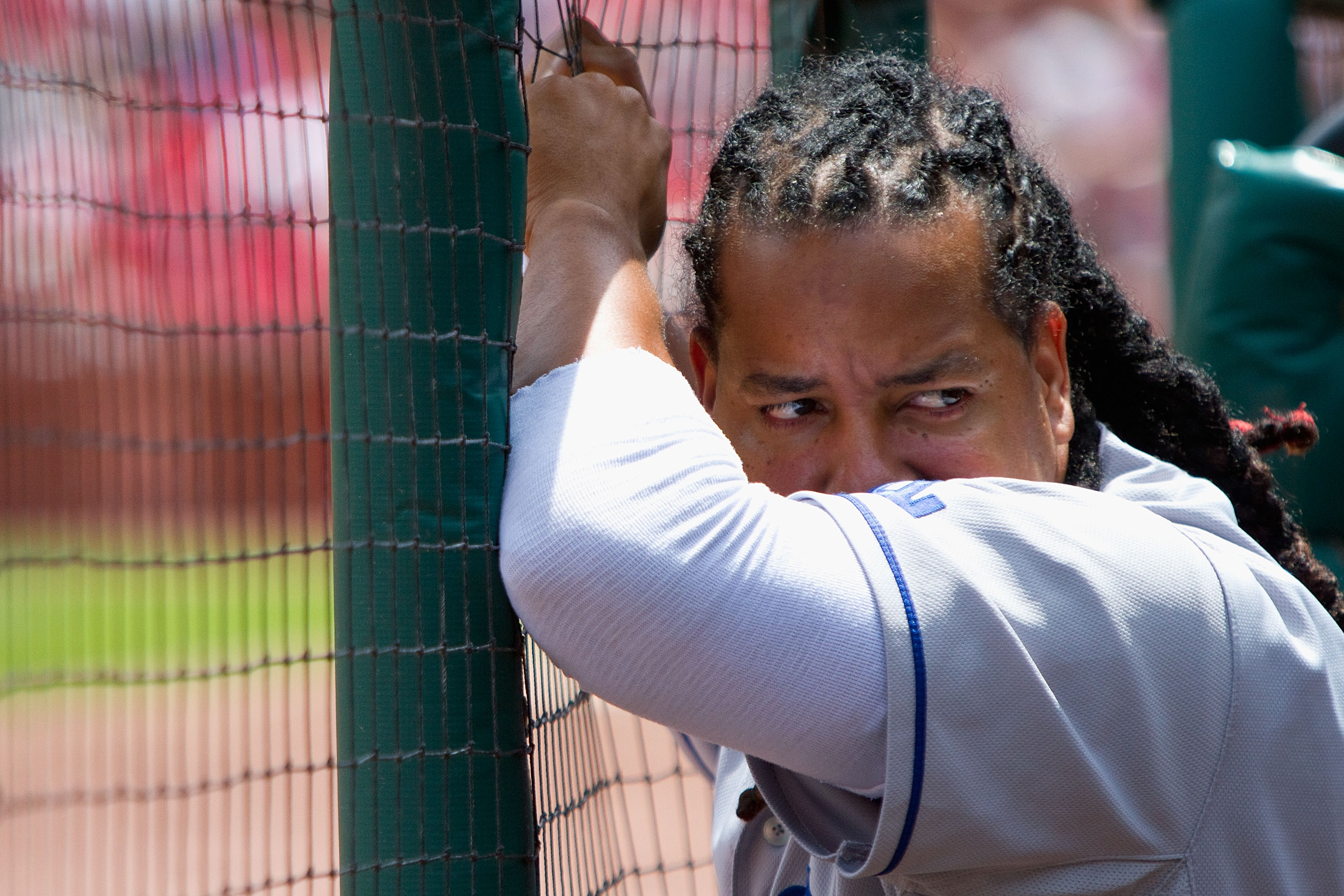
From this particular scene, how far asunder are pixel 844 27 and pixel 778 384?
0.90 metres

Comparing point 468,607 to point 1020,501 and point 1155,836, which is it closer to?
point 1020,501

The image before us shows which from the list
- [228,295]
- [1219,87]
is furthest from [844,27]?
[1219,87]

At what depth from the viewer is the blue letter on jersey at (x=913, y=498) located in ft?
3.09

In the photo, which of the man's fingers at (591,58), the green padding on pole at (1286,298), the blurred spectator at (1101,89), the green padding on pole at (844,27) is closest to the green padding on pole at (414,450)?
the man's fingers at (591,58)

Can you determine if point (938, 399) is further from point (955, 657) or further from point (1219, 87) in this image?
point (1219, 87)

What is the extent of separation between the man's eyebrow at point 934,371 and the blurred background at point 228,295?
477 mm

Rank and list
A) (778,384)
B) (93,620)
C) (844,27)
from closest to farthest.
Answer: (778,384)
(93,620)
(844,27)

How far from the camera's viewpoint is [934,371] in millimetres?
1104

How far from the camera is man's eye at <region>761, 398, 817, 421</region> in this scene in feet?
3.77

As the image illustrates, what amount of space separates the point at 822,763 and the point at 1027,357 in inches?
19.6

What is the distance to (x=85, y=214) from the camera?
4.77ft

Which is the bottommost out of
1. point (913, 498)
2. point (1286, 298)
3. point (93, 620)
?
point (93, 620)

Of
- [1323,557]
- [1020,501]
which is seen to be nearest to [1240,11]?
[1323,557]

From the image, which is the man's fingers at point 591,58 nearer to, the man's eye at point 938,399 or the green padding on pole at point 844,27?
the man's eye at point 938,399
